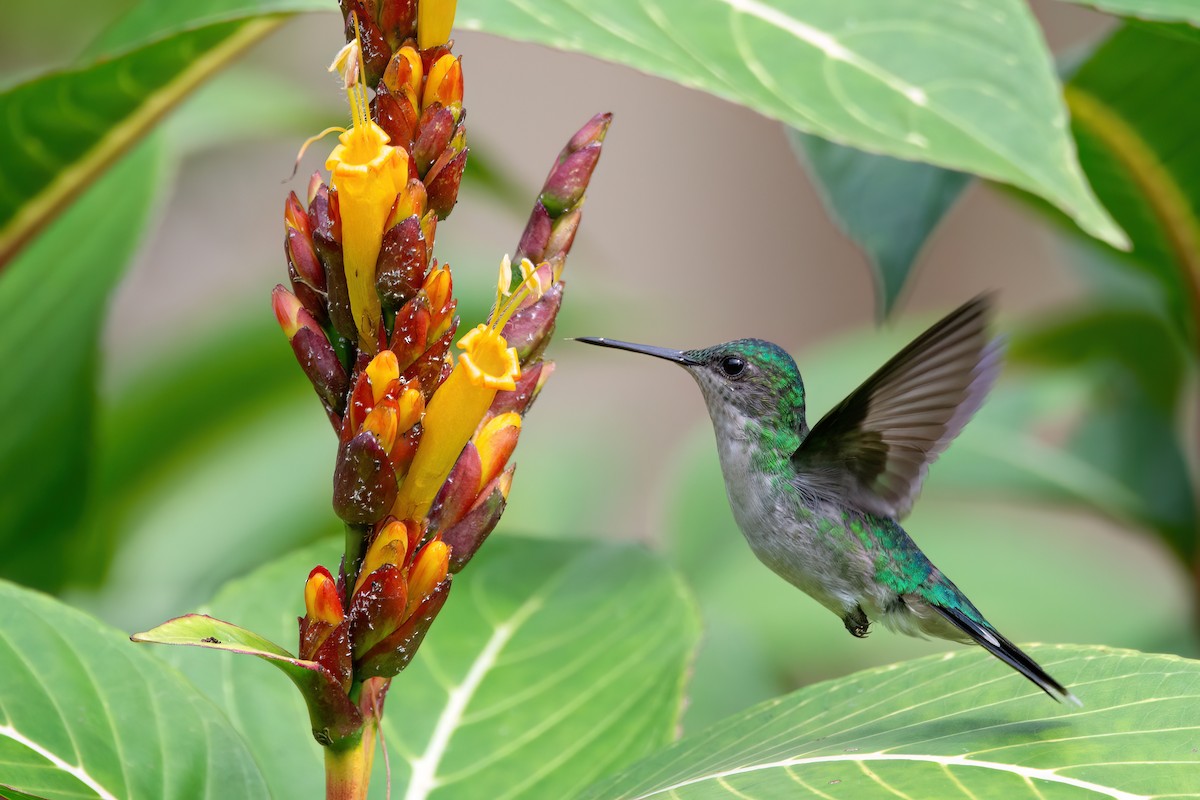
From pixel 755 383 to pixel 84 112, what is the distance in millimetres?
878

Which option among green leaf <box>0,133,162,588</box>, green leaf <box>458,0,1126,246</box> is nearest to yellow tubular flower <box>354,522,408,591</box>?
green leaf <box>458,0,1126,246</box>

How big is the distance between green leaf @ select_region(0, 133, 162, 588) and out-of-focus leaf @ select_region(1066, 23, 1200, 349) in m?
1.35

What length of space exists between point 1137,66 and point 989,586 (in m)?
1.84

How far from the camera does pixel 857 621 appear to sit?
1564mm

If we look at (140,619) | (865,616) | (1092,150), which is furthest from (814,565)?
(140,619)

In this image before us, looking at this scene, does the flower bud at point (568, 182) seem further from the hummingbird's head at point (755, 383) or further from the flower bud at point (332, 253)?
the hummingbird's head at point (755, 383)

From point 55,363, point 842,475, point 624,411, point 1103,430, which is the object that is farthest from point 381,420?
point 624,411

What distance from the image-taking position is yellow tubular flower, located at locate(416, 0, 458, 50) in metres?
0.89

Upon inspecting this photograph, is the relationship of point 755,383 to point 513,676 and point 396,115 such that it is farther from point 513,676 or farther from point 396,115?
point 396,115

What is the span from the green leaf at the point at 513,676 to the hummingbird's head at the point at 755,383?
23 cm

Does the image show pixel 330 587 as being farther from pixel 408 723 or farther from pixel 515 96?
pixel 515 96

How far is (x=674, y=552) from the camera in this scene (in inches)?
104

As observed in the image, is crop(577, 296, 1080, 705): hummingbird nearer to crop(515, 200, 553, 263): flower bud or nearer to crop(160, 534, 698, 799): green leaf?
crop(160, 534, 698, 799): green leaf

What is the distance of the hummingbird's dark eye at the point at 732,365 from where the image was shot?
1631mm
